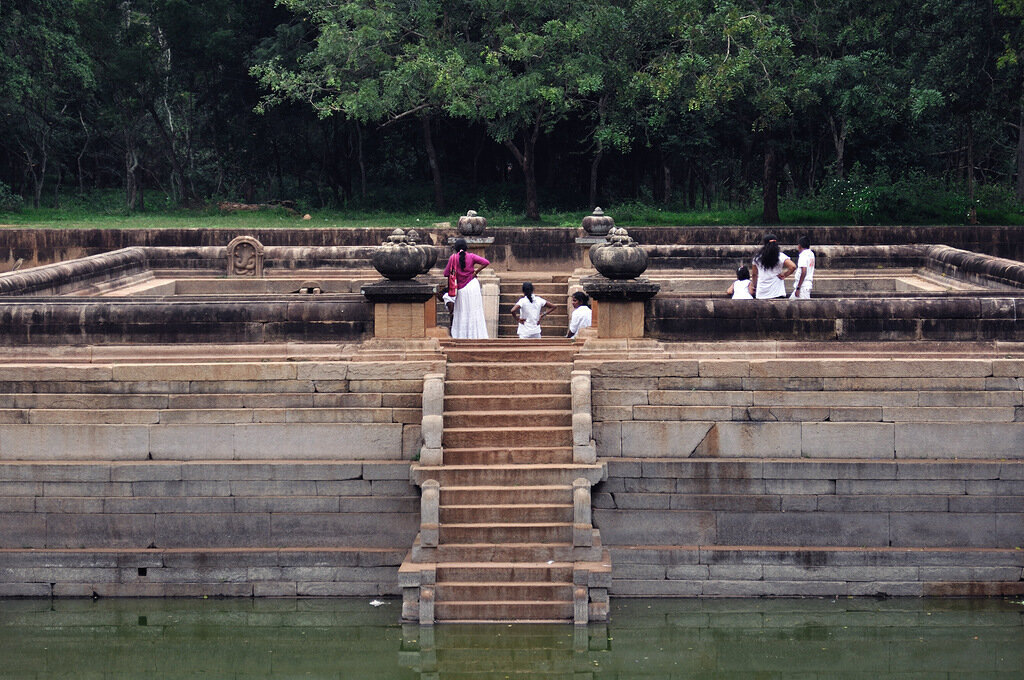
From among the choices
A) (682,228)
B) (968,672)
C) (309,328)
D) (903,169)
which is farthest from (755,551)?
(903,169)

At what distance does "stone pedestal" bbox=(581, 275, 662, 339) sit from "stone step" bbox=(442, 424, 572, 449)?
1.17 m

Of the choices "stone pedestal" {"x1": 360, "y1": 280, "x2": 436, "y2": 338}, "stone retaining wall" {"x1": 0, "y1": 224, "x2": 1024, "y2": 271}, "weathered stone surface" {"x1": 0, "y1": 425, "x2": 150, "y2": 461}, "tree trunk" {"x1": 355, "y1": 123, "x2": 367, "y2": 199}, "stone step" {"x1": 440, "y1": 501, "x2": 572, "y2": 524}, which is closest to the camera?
"stone step" {"x1": 440, "y1": 501, "x2": 572, "y2": 524}

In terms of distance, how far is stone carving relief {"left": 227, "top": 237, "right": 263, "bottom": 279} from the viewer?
781 inches

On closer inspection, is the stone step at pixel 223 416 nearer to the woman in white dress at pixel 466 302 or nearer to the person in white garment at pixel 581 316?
the woman in white dress at pixel 466 302

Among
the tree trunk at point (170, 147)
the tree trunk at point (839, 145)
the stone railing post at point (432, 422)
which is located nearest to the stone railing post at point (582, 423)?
the stone railing post at point (432, 422)

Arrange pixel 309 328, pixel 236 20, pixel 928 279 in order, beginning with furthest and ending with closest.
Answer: pixel 236 20
pixel 928 279
pixel 309 328

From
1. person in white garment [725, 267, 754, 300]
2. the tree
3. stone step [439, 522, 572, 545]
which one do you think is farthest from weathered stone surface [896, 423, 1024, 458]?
the tree

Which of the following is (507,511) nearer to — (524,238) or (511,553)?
(511,553)

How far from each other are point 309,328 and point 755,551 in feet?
15.5

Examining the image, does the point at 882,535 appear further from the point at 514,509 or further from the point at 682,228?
the point at 682,228

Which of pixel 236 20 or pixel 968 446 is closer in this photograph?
pixel 968 446

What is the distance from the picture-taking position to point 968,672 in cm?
984

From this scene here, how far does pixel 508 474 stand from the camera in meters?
11.3

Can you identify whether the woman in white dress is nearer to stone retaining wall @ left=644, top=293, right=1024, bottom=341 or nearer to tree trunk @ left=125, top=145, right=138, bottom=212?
stone retaining wall @ left=644, top=293, right=1024, bottom=341
